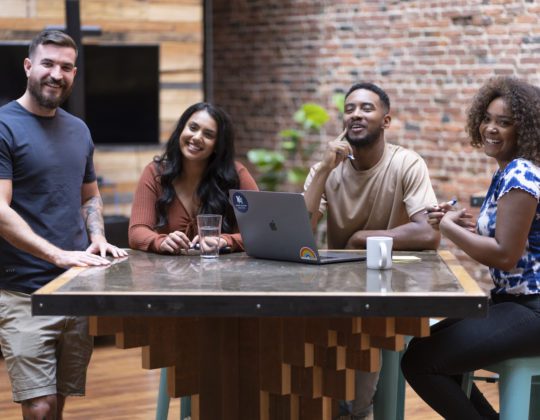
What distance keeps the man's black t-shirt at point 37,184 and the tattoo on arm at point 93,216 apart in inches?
5.5

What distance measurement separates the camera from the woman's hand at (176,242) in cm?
351

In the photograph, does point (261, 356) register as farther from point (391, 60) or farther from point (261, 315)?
point (391, 60)

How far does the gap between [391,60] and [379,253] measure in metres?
4.60

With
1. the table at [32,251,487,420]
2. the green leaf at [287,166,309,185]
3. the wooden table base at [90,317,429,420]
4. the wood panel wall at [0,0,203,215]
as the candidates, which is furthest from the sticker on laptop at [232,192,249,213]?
the green leaf at [287,166,309,185]

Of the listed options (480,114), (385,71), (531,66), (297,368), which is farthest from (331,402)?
(385,71)

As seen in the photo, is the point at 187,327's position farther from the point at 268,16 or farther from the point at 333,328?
the point at 268,16

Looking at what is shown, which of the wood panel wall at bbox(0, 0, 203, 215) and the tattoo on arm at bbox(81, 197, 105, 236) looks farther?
the wood panel wall at bbox(0, 0, 203, 215)

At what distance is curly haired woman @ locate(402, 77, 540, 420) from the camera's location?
305cm

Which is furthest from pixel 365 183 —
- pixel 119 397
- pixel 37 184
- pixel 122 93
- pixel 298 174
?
pixel 298 174

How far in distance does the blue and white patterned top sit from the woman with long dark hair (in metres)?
0.97

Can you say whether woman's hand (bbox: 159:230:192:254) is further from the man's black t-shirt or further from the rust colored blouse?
the man's black t-shirt

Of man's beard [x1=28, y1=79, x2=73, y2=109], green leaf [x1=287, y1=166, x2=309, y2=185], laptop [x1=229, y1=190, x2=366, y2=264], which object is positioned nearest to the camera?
laptop [x1=229, y1=190, x2=366, y2=264]

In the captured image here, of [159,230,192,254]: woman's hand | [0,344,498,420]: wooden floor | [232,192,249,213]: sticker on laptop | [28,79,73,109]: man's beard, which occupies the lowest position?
[0,344,498,420]: wooden floor

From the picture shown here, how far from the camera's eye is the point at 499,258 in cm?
306
